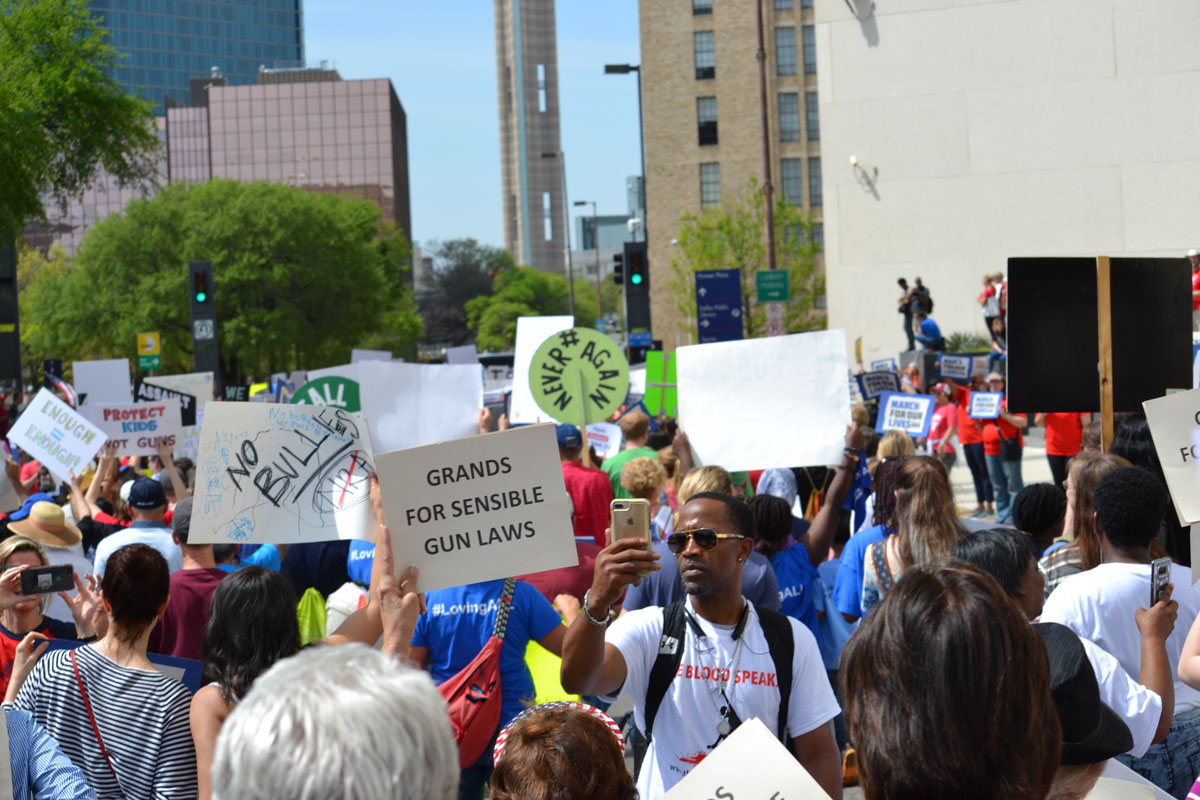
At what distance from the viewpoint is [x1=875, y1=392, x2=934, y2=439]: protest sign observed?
11.8m

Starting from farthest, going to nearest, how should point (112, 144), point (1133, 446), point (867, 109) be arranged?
1. point (867, 109)
2. point (112, 144)
3. point (1133, 446)

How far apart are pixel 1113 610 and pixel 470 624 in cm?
224

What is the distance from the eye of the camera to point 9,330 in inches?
1027

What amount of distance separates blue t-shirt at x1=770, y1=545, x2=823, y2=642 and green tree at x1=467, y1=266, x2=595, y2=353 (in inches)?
4461

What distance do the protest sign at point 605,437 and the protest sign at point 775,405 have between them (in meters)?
4.56

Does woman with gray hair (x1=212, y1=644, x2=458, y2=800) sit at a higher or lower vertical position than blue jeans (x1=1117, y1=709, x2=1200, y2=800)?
higher

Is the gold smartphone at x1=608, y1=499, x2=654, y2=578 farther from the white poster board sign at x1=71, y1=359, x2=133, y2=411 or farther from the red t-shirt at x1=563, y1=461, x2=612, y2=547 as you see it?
the white poster board sign at x1=71, y1=359, x2=133, y2=411

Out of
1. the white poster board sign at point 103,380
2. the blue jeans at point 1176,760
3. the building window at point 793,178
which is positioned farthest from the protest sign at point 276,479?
the building window at point 793,178


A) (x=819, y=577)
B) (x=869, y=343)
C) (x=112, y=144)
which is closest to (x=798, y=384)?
(x=819, y=577)

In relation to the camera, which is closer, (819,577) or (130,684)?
(130,684)

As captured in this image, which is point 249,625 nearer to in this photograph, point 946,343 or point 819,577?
point 819,577

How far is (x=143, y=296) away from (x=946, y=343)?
124ft

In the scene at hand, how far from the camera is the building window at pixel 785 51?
237 ft

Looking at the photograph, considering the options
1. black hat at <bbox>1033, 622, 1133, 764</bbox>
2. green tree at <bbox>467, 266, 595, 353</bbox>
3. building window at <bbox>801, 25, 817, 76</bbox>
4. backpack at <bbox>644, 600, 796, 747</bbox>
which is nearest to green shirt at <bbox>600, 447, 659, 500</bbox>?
backpack at <bbox>644, 600, 796, 747</bbox>
